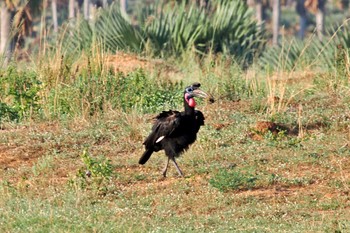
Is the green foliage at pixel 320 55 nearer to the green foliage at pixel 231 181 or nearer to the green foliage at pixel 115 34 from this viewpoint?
the green foliage at pixel 115 34

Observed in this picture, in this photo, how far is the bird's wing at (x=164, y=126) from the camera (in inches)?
450

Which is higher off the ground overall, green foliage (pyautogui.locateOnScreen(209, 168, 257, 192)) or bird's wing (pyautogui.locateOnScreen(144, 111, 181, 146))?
bird's wing (pyautogui.locateOnScreen(144, 111, 181, 146))

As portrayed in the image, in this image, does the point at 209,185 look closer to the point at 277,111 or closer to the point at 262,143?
the point at 262,143

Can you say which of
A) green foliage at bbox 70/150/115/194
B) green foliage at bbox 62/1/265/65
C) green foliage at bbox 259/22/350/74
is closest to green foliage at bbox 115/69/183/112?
green foliage at bbox 259/22/350/74

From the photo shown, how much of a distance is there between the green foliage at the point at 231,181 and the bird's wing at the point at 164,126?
832mm

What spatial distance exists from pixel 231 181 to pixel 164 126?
1.25 meters

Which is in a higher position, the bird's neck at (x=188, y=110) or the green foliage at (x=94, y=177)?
the bird's neck at (x=188, y=110)

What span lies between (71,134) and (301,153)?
3.18m

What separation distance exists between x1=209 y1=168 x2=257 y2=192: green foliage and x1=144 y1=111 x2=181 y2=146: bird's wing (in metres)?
0.83

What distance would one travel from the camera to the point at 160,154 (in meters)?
12.9

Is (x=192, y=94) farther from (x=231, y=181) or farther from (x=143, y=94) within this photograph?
(x=143, y=94)

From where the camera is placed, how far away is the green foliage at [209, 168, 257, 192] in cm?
1055

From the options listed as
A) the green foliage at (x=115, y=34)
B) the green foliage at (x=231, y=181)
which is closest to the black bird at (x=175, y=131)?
the green foliage at (x=231, y=181)

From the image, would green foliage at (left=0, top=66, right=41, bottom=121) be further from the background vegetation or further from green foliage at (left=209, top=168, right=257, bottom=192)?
green foliage at (left=209, top=168, right=257, bottom=192)
